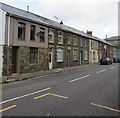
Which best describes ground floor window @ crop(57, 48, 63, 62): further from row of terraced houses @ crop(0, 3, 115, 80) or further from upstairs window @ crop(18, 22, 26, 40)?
upstairs window @ crop(18, 22, 26, 40)

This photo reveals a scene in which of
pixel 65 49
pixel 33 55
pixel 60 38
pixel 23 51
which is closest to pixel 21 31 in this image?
pixel 23 51

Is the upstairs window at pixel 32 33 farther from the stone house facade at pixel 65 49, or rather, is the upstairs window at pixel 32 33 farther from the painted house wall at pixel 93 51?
the painted house wall at pixel 93 51

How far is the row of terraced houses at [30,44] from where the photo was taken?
11875 mm

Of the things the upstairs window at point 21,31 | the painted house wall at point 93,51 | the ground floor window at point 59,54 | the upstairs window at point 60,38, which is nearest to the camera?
the upstairs window at point 21,31

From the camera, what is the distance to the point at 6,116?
394 centimetres

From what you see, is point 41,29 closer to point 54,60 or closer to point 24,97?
point 54,60

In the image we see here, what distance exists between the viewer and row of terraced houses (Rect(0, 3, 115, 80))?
39.0 feet

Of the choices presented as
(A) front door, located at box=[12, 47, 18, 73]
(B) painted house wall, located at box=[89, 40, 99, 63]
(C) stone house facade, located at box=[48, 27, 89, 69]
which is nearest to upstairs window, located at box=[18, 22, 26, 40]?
(A) front door, located at box=[12, 47, 18, 73]

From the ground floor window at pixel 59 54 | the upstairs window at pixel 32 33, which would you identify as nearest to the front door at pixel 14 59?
the upstairs window at pixel 32 33

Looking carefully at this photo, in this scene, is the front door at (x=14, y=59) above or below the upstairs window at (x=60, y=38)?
below

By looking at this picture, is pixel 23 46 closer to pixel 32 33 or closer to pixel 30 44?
pixel 30 44

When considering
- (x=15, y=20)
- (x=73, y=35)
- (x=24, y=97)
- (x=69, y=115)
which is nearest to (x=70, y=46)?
(x=73, y=35)

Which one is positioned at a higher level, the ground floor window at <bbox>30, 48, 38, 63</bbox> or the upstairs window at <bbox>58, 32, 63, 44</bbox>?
the upstairs window at <bbox>58, 32, 63, 44</bbox>

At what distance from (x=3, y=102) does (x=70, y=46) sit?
59.2 feet
